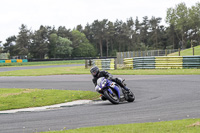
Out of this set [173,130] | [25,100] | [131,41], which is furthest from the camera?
[131,41]

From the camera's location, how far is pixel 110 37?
12169 centimetres

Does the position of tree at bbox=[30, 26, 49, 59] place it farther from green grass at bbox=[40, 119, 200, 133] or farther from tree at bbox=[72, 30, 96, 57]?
green grass at bbox=[40, 119, 200, 133]

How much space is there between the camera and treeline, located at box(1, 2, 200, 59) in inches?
4011

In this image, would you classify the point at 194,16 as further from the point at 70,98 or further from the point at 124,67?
the point at 70,98

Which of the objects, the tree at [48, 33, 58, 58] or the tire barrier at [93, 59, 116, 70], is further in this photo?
the tree at [48, 33, 58, 58]

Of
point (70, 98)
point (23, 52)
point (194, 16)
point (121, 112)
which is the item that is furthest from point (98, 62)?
point (194, 16)

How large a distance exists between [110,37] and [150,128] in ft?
379

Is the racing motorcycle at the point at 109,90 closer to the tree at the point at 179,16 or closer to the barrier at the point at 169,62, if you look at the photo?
the barrier at the point at 169,62

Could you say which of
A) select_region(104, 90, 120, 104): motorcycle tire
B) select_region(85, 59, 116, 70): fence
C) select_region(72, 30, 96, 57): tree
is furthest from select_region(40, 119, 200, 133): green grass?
select_region(72, 30, 96, 57): tree

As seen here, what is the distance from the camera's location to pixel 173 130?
6.68 m

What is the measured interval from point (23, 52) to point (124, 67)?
2658 inches

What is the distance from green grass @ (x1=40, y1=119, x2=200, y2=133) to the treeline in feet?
300

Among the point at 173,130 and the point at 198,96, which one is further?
the point at 198,96

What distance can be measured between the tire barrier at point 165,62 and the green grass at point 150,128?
76.3ft
